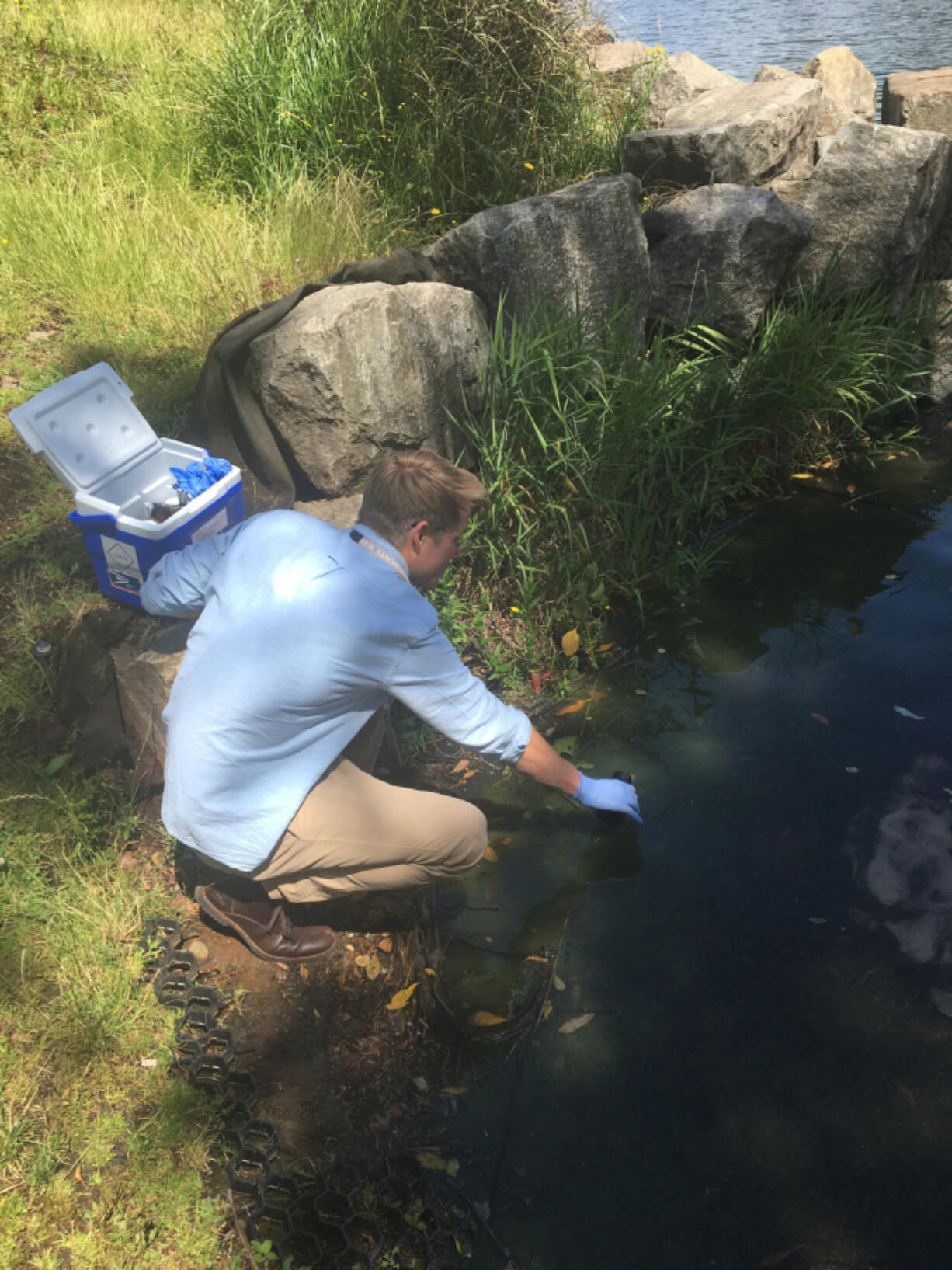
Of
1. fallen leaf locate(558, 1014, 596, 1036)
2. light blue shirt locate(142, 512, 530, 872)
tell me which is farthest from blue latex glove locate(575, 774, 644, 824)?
fallen leaf locate(558, 1014, 596, 1036)

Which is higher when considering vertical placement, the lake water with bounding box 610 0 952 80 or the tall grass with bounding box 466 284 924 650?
the lake water with bounding box 610 0 952 80

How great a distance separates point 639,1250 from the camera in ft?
7.06

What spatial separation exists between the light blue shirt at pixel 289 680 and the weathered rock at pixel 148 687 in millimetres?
686

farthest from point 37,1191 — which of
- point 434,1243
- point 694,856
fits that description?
point 694,856

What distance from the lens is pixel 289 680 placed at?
83.2 inches

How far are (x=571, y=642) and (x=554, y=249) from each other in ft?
7.08

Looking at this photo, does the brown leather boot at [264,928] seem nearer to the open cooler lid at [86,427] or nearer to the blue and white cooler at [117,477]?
the blue and white cooler at [117,477]

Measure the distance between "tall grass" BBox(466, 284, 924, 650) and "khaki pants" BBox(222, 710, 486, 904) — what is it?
153cm

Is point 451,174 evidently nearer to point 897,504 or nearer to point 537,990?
point 897,504

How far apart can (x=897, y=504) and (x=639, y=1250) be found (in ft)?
13.7

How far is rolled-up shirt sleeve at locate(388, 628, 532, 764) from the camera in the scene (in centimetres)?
222

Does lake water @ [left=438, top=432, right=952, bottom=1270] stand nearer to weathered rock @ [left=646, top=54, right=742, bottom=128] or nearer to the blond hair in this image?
the blond hair

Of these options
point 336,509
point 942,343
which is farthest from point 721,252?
point 336,509

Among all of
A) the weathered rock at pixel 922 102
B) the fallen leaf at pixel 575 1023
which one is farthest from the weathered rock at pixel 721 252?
the fallen leaf at pixel 575 1023
